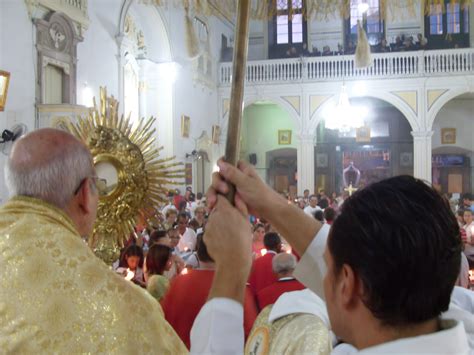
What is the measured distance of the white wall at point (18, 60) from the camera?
413 inches

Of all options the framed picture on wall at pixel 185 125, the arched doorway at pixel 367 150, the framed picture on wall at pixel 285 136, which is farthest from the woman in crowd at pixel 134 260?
the framed picture on wall at pixel 285 136

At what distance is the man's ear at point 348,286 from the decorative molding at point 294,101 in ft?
68.5

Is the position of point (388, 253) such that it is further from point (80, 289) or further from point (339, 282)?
point (80, 289)

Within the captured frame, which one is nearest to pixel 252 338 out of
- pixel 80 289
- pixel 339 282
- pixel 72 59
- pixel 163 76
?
pixel 80 289

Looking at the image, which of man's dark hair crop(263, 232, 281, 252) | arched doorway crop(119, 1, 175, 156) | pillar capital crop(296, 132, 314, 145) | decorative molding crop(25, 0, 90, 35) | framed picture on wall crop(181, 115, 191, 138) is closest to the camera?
man's dark hair crop(263, 232, 281, 252)

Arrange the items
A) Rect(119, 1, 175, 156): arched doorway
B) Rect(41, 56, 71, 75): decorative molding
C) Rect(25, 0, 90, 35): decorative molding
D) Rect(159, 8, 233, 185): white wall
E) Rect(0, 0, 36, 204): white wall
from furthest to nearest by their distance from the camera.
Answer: Rect(159, 8, 233, 185): white wall
Rect(119, 1, 175, 156): arched doorway
Rect(41, 56, 71, 75): decorative molding
Rect(25, 0, 90, 35): decorative molding
Rect(0, 0, 36, 204): white wall

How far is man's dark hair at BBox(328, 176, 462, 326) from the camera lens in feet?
3.30

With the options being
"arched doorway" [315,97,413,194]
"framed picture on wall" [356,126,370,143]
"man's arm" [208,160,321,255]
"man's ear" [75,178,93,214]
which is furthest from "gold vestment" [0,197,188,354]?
"arched doorway" [315,97,413,194]

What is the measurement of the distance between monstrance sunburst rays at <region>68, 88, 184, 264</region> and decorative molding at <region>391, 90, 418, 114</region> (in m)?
18.1

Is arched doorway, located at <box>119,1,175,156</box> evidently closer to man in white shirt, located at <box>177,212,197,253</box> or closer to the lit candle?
man in white shirt, located at <box>177,212,197,253</box>

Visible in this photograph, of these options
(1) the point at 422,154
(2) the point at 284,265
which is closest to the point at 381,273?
(2) the point at 284,265

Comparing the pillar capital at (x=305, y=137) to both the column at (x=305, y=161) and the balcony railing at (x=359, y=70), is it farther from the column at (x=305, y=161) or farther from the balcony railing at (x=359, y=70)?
the balcony railing at (x=359, y=70)

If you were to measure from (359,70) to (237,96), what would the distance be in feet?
68.4

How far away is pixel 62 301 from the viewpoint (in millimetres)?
1801
